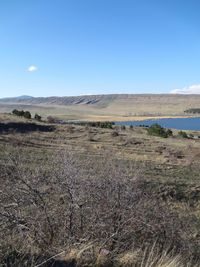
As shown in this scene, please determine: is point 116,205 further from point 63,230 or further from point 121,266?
point 121,266

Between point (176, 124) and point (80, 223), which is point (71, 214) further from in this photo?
point (176, 124)

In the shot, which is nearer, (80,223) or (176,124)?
(80,223)

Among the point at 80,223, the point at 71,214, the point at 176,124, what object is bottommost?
the point at 176,124

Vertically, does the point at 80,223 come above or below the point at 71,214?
below

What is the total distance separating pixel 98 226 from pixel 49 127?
41754 millimetres

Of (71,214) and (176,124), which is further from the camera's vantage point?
(176,124)

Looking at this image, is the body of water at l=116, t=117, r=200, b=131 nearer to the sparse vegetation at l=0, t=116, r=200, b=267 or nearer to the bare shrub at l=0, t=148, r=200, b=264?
the sparse vegetation at l=0, t=116, r=200, b=267

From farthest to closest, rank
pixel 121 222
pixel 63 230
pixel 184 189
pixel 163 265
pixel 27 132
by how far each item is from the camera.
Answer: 1. pixel 27 132
2. pixel 184 189
3. pixel 121 222
4. pixel 63 230
5. pixel 163 265

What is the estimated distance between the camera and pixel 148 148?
36.0 m

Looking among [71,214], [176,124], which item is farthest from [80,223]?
[176,124]

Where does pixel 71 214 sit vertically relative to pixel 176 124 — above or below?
above

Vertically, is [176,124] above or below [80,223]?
below

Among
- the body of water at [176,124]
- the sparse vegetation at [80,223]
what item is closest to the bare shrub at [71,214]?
the sparse vegetation at [80,223]

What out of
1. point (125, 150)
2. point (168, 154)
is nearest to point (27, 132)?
point (125, 150)
